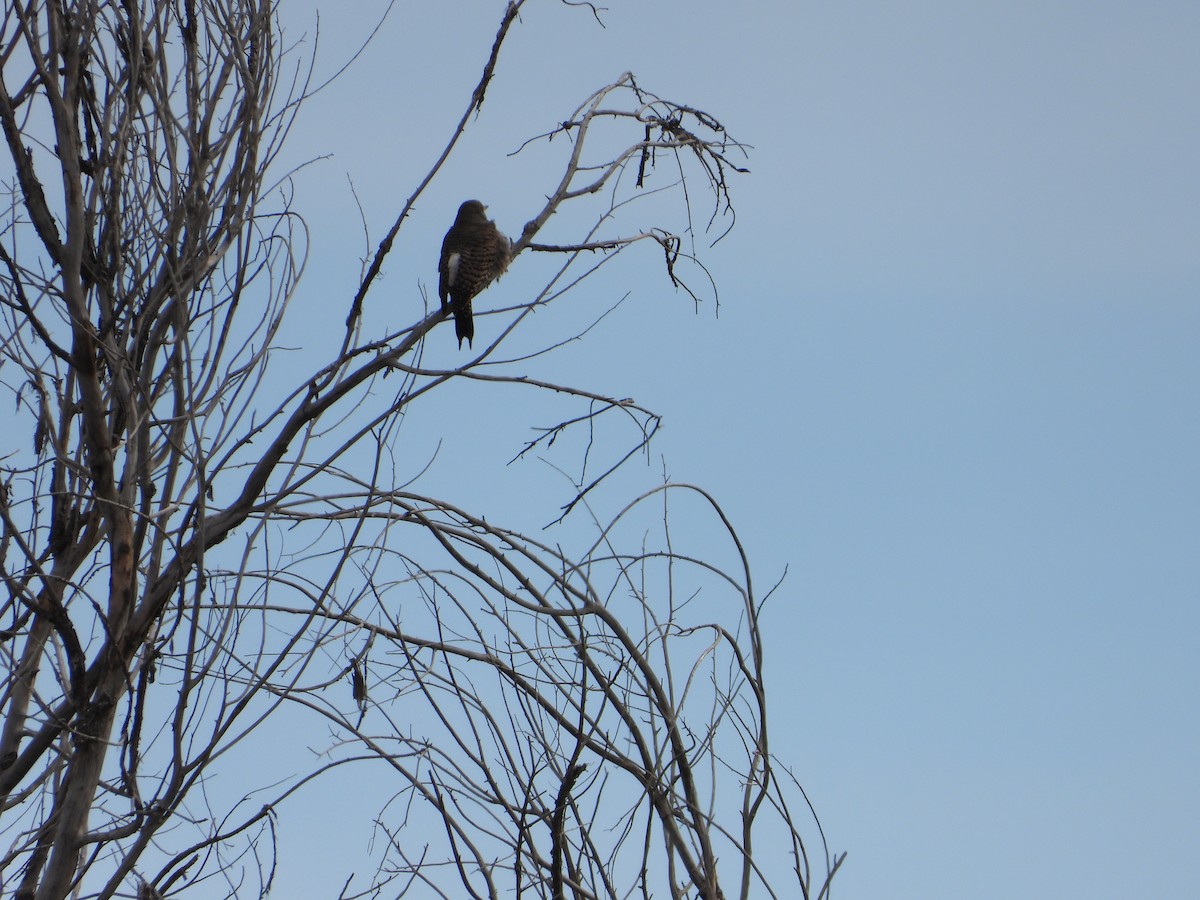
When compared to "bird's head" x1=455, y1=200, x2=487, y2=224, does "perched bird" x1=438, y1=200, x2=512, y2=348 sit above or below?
below

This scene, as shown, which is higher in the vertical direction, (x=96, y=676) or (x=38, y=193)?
(x=38, y=193)

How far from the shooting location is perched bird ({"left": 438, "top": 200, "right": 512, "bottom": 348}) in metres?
5.55

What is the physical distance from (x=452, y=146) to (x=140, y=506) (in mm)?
1142

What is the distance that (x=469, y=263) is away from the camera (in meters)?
5.74

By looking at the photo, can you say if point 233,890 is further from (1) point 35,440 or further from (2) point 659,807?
(1) point 35,440

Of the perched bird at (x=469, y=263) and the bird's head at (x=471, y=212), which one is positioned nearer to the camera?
the perched bird at (x=469, y=263)

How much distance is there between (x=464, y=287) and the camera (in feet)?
18.1

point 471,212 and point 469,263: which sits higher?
point 471,212

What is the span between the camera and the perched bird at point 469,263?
18.2 feet

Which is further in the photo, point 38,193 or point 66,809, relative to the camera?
point 38,193

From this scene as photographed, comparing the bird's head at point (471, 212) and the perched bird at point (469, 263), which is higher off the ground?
the bird's head at point (471, 212)

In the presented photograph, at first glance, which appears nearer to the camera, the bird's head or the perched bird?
the perched bird

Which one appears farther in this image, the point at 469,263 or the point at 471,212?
the point at 471,212

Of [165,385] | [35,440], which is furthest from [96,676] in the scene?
[35,440]
